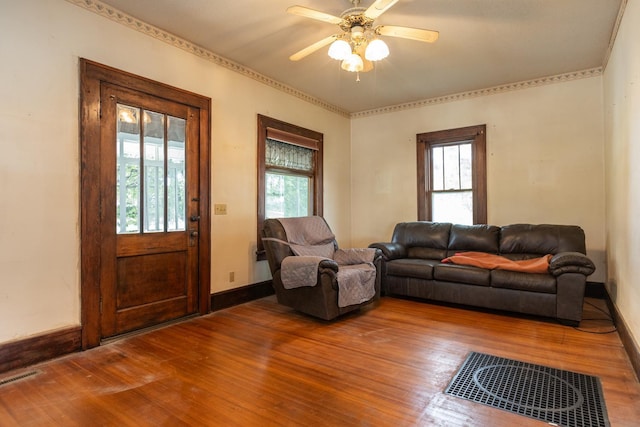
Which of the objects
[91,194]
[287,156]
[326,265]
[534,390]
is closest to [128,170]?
[91,194]

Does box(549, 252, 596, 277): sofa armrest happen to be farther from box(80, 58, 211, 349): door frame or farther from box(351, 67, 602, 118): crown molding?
box(80, 58, 211, 349): door frame

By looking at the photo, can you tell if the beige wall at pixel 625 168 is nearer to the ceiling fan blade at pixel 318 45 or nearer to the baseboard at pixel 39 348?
the ceiling fan blade at pixel 318 45

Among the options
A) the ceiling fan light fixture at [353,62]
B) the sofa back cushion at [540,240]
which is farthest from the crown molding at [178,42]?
the sofa back cushion at [540,240]

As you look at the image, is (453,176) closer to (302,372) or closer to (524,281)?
(524,281)

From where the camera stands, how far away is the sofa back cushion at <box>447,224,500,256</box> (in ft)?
13.4

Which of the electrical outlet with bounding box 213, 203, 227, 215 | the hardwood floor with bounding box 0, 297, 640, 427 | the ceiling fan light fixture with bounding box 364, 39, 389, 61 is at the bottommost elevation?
the hardwood floor with bounding box 0, 297, 640, 427

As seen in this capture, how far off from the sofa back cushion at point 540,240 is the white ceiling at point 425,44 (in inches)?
73.8

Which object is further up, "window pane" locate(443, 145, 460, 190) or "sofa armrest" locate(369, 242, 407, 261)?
"window pane" locate(443, 145, 460, 190)

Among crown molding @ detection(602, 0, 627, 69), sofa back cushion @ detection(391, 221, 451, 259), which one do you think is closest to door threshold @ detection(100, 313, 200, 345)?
sofa back cushion @ detection(391, 221, 451, 259)

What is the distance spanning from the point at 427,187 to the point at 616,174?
230 centimetres

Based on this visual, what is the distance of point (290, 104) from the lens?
4652 millimetres

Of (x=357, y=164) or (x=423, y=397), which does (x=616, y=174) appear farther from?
(x=357, y=164)

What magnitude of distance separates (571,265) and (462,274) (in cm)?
95

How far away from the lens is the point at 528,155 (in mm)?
4414
